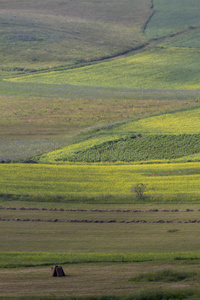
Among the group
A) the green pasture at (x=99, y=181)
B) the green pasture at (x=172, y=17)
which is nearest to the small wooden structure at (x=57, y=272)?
the green pasture at (x=99, y=181)

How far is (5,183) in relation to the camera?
33.9 m

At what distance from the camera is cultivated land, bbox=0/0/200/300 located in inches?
771

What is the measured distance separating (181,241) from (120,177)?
13.5 m

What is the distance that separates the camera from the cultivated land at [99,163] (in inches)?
771

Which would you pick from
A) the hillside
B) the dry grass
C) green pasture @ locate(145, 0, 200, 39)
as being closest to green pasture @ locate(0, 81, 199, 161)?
the hillside

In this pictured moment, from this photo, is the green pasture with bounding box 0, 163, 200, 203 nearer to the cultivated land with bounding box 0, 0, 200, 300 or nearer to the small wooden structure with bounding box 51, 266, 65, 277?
the cultivated land with bounding box 0, 0, 200, 300

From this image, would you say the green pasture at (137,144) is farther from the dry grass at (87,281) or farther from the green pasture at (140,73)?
the green pasture at (140,73)

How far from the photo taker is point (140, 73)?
83.1 metres

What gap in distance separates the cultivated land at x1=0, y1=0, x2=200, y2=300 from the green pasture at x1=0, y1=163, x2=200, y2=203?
79 mm

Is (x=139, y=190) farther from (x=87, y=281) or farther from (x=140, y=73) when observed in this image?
(x=140, y=73)

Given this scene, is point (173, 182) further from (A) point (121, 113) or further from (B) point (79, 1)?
(B) point (79, 1)

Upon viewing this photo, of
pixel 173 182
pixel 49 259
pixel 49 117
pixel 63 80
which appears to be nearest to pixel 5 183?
pixel 173 182

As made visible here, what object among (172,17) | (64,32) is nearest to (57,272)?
(64,32)

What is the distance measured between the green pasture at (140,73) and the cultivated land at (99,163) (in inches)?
7.5
